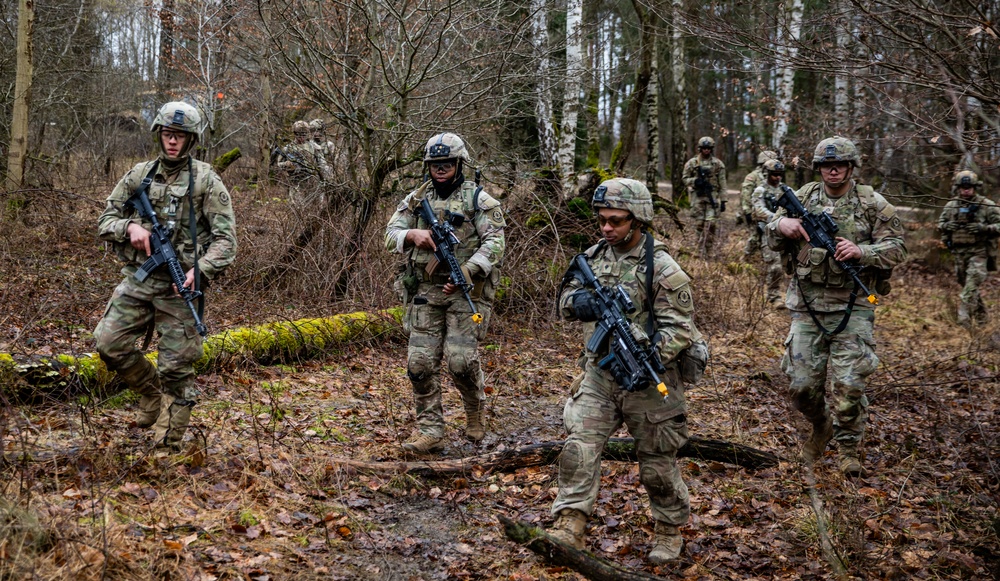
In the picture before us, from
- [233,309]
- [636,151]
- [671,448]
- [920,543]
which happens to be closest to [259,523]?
[671,448]

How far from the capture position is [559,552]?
12.7ft

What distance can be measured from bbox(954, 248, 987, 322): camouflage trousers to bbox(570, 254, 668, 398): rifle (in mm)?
9662

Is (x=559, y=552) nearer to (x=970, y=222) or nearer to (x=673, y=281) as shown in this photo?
(x=673, y=281)

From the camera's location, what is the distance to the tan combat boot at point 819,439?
6155mm

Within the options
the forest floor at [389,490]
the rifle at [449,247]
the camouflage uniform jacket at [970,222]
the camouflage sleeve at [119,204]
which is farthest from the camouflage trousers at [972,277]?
the camouflage sleeve at [119,204]

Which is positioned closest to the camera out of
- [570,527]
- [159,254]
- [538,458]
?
[570,527]

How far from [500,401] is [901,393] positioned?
13.5 ft

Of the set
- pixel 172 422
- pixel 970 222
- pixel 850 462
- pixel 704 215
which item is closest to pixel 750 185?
pixel 704 215

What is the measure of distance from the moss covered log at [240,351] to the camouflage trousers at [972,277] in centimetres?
865

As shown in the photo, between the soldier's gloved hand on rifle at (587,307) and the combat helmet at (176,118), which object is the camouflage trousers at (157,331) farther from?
the soldier's gloved hand on rifle at (587,307)

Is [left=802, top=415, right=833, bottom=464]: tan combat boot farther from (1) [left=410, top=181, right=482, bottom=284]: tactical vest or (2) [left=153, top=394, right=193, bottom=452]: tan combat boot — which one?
(2) [left=153, top=394, right=193, bottom=452]: tan combat boot

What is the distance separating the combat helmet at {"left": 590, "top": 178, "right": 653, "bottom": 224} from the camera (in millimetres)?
4320

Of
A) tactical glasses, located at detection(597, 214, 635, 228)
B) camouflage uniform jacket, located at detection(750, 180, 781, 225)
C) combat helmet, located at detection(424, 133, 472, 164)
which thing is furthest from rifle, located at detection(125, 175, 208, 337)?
camouflage uniform jacket, located at detection(750, 180, 781, 225)

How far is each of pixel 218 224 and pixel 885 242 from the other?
4.84 metres
